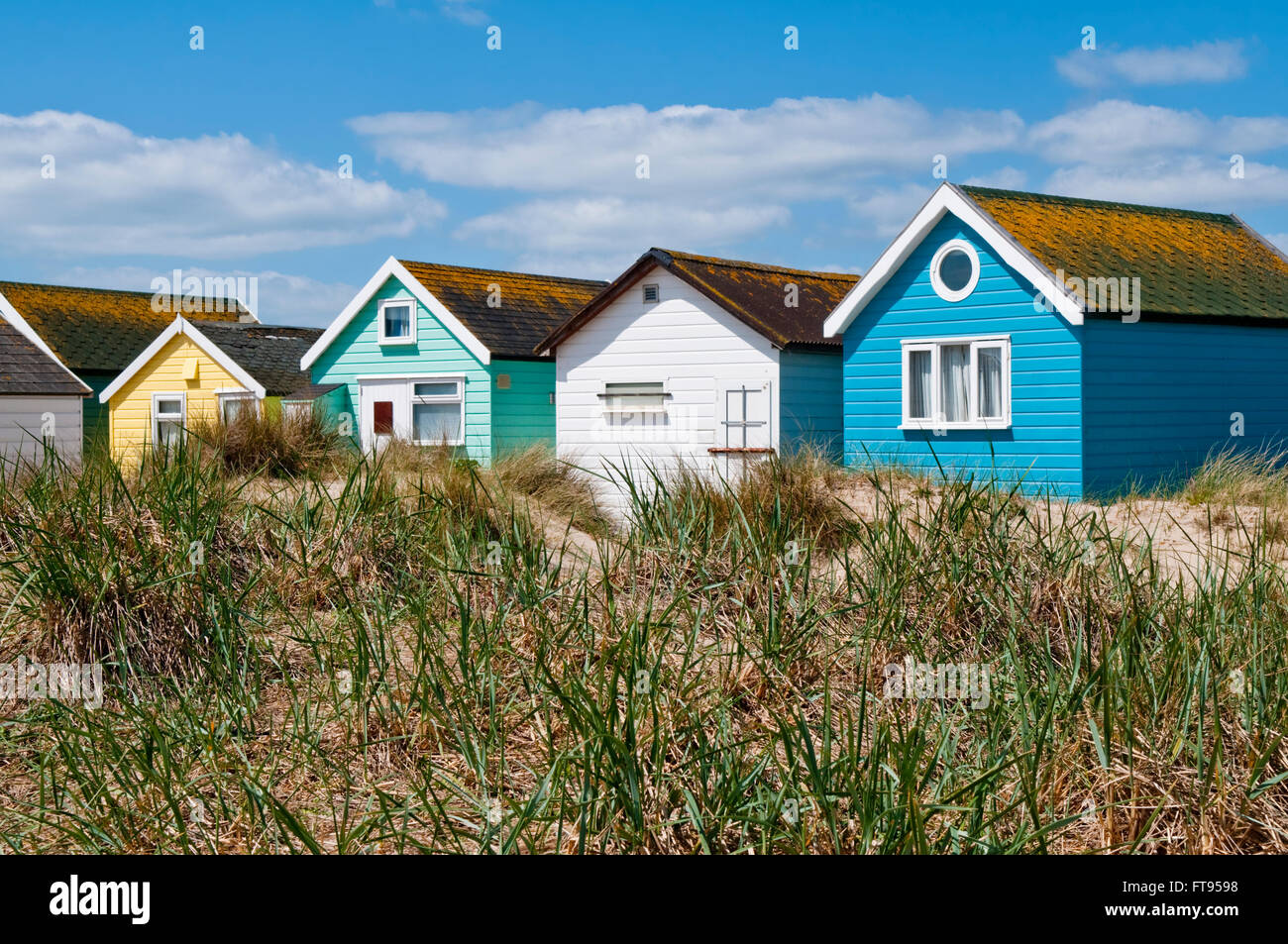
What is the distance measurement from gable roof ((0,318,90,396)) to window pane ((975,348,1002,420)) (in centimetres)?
1773

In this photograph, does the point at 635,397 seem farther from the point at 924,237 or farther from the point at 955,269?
the point at 955,269

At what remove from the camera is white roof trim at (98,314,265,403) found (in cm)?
2808

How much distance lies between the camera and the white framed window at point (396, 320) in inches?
1032

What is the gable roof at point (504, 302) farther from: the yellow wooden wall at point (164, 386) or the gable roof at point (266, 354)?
the yellow wooden wall at point (164, 386)

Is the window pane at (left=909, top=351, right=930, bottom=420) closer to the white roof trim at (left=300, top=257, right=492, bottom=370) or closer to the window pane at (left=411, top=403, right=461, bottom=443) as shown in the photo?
the white roof trim at (left=300, top=257, right=492, bottom=370)

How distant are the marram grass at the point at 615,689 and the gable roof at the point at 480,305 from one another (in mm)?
16332

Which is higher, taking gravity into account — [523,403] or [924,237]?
[924,237]

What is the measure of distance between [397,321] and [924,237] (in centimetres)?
1191

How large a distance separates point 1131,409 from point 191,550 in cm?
1375

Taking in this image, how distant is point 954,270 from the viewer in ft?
60.5

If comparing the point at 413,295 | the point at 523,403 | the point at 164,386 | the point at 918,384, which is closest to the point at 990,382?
the point at 918,384

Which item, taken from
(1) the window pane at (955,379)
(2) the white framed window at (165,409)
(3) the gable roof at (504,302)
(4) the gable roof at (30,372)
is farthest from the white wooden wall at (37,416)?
(1) the window pane at (955,379)

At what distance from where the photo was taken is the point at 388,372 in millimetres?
26578
